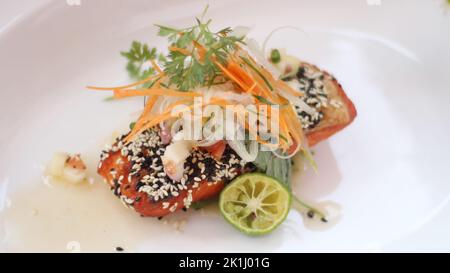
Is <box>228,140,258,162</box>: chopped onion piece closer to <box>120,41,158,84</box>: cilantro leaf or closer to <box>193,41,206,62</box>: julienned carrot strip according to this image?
<box>193,41,206,62</box>: julienned carrot strip

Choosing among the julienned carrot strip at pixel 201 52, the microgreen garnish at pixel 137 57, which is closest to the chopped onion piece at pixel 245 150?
the julienned carrot strip at pixel 201 52

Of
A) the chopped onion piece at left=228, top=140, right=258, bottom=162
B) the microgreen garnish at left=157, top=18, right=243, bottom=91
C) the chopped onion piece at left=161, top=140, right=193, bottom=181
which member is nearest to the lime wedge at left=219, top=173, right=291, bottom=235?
the chopped onion piece at left=228, top=140, right=258, bottom=162

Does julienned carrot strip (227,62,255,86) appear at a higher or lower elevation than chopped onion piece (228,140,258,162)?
higher

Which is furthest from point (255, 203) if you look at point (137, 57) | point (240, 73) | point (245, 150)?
point (137, 57)

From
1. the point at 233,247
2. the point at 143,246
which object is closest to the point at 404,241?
the point at 233,247

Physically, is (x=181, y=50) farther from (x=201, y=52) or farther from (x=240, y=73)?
(x=240, y=73)

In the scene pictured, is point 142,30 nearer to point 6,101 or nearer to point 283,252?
point 6,101
